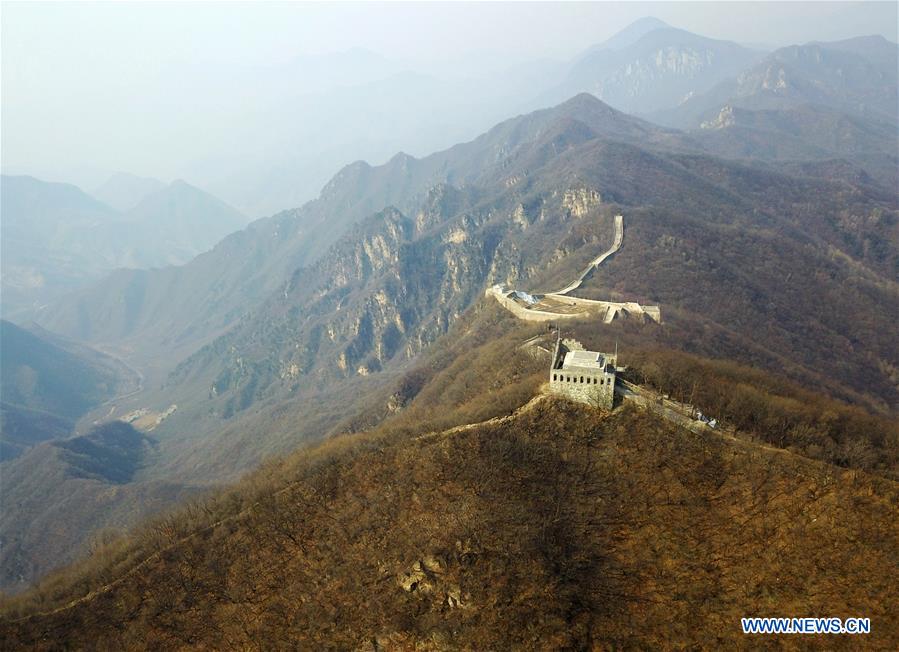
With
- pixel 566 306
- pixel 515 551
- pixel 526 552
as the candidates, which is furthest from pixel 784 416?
pixel 566 306

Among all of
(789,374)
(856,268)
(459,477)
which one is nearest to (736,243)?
(856,268)

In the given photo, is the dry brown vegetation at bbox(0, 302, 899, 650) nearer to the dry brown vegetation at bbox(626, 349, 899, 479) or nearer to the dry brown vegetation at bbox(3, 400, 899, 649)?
the dry brown vegetation at bbox(3, 400, 899, 649)

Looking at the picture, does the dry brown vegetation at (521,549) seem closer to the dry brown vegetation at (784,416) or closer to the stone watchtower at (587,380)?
the dry brown vegetation at (784,416)

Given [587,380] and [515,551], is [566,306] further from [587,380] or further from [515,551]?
[515,551]

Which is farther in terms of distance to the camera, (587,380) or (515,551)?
(587,380)

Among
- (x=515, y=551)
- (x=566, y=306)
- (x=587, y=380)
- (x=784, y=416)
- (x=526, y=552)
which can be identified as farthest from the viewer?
(x=566, y=306)

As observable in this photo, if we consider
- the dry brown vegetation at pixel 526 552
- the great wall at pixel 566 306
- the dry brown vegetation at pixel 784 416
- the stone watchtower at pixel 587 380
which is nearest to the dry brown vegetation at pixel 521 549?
the dry brown vegetation at pixel 526 552

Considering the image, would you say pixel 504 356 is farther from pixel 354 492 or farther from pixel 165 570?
pixel 165 570
